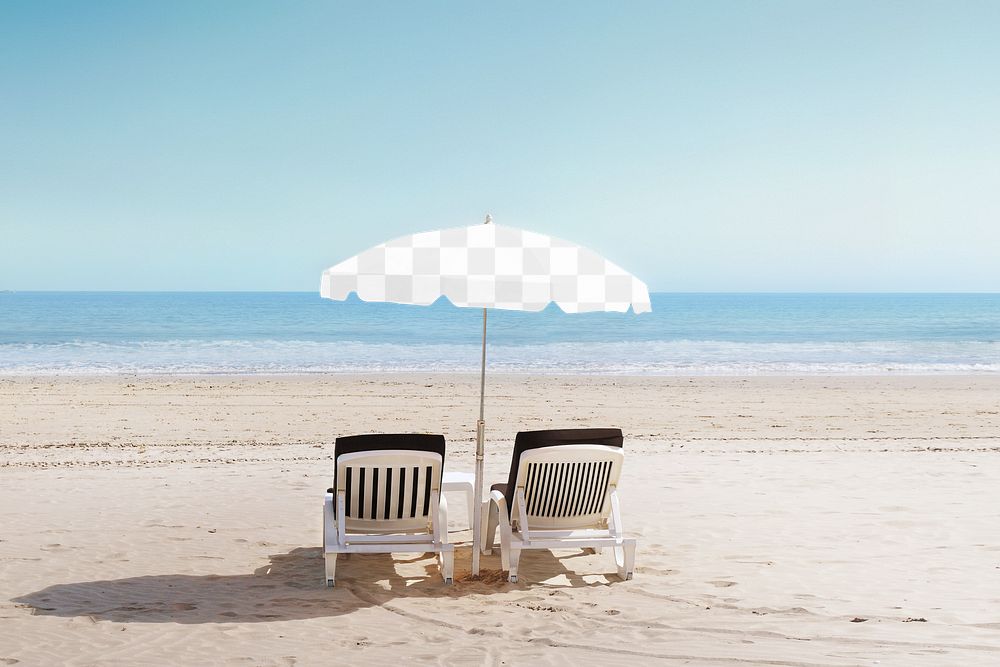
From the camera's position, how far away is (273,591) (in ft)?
16.6

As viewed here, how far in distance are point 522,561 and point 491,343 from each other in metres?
29.2

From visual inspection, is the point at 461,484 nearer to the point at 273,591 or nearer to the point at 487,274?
the point at 273,591

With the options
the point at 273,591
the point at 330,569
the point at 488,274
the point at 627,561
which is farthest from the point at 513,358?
the point at 488,274

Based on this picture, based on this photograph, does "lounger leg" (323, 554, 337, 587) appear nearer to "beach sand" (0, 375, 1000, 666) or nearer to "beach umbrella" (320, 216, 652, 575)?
"beach sand" (0, 375, 1000, 666)

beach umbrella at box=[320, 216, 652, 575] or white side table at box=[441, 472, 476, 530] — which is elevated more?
beach umbrella at box=[320, 216, 652, 575]

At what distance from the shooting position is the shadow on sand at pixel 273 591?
459cm

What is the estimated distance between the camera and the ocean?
2450 centimetres

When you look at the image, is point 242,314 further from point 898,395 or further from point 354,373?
point 898,395

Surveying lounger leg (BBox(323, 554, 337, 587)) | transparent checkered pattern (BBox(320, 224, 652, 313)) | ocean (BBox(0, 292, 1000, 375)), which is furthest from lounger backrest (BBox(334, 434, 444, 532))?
ocean (BBox(0, 292, 1000, 375))

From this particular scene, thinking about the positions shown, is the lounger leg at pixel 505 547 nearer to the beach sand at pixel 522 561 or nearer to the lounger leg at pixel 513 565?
the lounger leg at pixel 513 565

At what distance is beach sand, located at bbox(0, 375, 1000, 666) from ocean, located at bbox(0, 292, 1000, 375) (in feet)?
39.0

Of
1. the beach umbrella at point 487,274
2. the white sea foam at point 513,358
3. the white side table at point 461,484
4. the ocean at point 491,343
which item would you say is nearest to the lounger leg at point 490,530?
the white side table at point 461,484

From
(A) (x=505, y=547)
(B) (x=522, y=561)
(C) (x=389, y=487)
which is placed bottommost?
(B) (x=522, y=561)

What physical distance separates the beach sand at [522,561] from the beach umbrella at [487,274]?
1.57m
